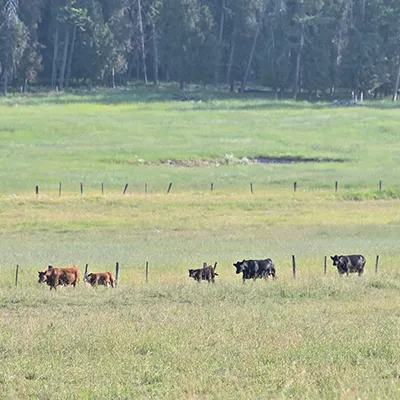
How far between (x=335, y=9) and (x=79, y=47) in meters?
25.9

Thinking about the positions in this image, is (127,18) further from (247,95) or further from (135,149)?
(135,149)

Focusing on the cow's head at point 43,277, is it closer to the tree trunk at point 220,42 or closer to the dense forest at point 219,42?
the dense forest at point 219,42

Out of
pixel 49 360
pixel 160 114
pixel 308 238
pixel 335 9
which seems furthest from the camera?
pixel 335 9

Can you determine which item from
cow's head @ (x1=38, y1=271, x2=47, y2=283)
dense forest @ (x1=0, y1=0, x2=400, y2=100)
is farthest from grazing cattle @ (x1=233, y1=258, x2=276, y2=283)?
dense forest @ (x1=0, y1=0, x2=400, y2=100)

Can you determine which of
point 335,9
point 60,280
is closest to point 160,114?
point 335,9

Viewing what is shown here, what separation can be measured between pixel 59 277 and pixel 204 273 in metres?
3.16

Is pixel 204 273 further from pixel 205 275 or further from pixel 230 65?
pixel 230 65

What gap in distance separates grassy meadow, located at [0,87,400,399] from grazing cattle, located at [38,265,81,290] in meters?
0.26

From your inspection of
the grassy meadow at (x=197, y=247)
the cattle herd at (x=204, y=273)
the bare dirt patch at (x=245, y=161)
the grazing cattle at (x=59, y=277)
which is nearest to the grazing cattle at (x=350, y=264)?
the cattle herd at (x=204, y=273)

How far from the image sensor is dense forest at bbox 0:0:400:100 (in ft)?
294

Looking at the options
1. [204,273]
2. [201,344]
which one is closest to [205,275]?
[204,273]

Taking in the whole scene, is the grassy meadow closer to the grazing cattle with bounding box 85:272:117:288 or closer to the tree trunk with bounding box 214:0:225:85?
the grazing cattle with bounding box 85:272:117:288

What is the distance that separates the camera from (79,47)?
9975cm

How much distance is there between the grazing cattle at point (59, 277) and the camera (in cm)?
2088
